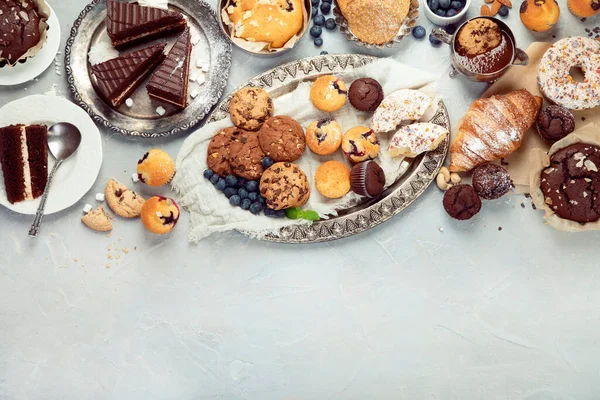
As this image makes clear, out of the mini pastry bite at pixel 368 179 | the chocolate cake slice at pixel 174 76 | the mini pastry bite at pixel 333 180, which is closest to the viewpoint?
the mini pastry bite at pixel 368 179

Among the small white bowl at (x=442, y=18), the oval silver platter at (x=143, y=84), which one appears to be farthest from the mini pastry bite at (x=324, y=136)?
the small white bowl at (x=442, y=18)

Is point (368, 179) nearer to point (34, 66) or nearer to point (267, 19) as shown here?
point (267, 19)

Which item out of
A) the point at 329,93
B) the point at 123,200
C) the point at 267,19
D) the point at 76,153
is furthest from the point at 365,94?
the point at 76,153

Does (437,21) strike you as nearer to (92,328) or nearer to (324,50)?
→ (324,50)

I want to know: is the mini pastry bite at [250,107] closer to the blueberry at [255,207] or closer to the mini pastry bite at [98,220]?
the blueberry at [255,207]

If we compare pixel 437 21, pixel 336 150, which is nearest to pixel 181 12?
pixel 336 150

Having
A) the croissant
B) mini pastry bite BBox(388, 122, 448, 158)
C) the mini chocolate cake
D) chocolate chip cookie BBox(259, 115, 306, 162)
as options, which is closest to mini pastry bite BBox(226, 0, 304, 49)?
chocolate chip cookie BBox(259, 115, 306, 162)
